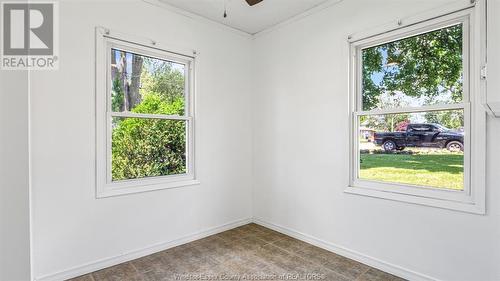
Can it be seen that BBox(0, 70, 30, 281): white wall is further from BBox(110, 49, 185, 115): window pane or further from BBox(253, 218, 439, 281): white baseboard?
BBox(253, 218, 439, 281): white baseboard

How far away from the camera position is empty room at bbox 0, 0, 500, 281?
2.11 meters

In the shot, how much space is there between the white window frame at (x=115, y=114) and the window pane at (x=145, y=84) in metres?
0.06

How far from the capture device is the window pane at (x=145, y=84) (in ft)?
8.80

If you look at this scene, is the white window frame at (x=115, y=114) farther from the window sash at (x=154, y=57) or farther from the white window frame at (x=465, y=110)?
the white window frame at (x=465, y=110)

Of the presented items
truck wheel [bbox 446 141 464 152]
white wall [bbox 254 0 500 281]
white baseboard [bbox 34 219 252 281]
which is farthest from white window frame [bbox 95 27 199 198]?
truck wheel [bbox 446 141 464 152]

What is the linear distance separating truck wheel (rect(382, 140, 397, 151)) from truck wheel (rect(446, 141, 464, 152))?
423mm

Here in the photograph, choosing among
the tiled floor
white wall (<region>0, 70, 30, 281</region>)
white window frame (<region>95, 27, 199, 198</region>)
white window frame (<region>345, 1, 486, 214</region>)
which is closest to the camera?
white wall (<region>0, 70, 30, 281</region>)

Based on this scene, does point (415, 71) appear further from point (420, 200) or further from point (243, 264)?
point (243, 264)

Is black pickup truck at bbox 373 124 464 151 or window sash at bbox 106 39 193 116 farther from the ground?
window sash at bbox 106 39 193 116

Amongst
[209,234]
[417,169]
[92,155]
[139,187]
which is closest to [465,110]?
[417,169]

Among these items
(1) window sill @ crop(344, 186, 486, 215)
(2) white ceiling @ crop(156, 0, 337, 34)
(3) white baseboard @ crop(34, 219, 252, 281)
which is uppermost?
(2) white ceiling @ crop(156, 0, 337, 34)

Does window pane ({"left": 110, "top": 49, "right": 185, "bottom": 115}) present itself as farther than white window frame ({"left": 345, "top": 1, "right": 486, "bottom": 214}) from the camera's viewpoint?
Yes

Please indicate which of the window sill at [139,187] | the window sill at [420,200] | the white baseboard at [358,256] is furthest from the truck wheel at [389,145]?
the window sill at [139,187]

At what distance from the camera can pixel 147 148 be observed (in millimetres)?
2902
